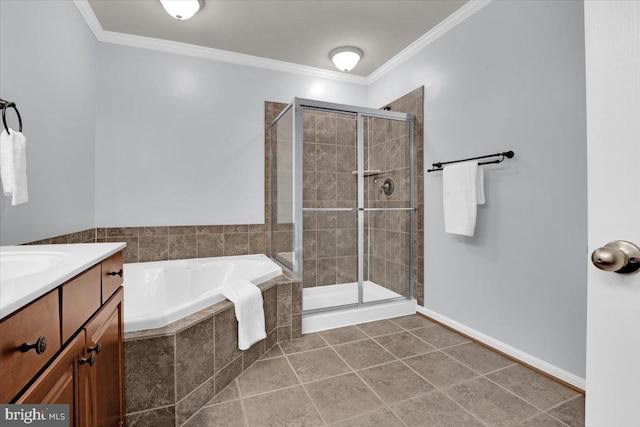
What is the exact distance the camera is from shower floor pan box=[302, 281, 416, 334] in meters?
2.61

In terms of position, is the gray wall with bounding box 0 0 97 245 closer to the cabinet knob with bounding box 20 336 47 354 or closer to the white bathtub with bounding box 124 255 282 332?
the white bathtub with bounding box 124 255 282 332

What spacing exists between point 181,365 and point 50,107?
1792 mm

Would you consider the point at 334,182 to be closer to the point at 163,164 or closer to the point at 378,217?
the point at 378,217

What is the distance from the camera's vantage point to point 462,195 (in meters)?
2.30

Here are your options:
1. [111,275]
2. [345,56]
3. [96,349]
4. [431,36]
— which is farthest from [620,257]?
[345,56]

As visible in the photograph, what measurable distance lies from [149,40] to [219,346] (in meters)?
2.77

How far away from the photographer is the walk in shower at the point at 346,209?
270 centimetres

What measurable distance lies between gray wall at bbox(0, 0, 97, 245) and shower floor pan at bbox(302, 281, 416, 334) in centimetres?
189

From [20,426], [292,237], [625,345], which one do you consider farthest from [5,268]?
[292,237]

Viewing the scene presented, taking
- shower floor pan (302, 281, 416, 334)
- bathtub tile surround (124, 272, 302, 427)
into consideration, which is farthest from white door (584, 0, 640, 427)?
shower floor pan (302, 281, 416, 334)

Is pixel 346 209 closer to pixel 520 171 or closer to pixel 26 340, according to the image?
pixel 520 171

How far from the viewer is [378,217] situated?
293cm

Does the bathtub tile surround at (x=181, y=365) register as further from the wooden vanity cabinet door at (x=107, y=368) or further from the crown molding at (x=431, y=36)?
the crown molding at (x=431, y=36)

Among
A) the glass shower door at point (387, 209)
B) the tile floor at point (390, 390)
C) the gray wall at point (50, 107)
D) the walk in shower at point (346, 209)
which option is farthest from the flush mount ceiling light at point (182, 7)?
the tile floor at point (390, 390)
